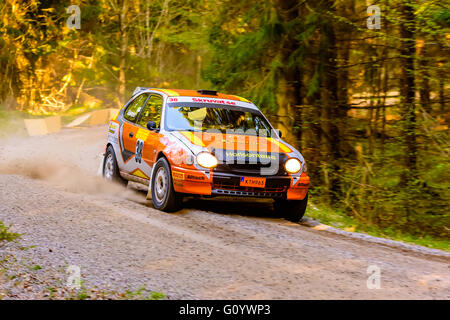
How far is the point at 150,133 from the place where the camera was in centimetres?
983

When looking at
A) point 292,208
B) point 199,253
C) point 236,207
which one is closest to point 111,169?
point 236,207

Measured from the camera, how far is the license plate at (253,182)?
872 cm

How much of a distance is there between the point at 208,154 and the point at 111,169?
3.27 m

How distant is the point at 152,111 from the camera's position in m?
10.2

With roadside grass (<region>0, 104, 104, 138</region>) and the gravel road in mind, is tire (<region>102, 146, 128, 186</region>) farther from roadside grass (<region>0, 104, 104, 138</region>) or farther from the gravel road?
roadside grass (<region>0, 104, 104, 138</region>)

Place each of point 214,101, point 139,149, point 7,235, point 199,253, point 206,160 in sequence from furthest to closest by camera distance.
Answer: point 214,101
point 139,149
point 206,160
point 7,235
point 199,253

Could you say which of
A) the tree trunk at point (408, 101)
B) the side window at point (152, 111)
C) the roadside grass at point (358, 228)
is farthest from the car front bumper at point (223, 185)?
the tree trunk at point (408, 101)

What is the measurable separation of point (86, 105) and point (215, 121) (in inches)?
1262

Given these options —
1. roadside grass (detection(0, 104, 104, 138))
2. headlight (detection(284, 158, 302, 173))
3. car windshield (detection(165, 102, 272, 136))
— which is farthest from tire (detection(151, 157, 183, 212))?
roadside grass (detection(0, 104, 104, 138))

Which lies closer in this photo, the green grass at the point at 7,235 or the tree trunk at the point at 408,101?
the green grass at the point at 7,235

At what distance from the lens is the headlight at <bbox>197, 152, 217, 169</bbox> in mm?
8688

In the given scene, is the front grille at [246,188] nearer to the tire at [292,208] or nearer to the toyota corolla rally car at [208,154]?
the toyota corolla rally car at [208,154]

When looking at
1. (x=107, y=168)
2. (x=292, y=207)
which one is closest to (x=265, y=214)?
(x=292, y=207)

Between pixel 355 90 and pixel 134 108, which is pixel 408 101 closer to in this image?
pixel 355 90
